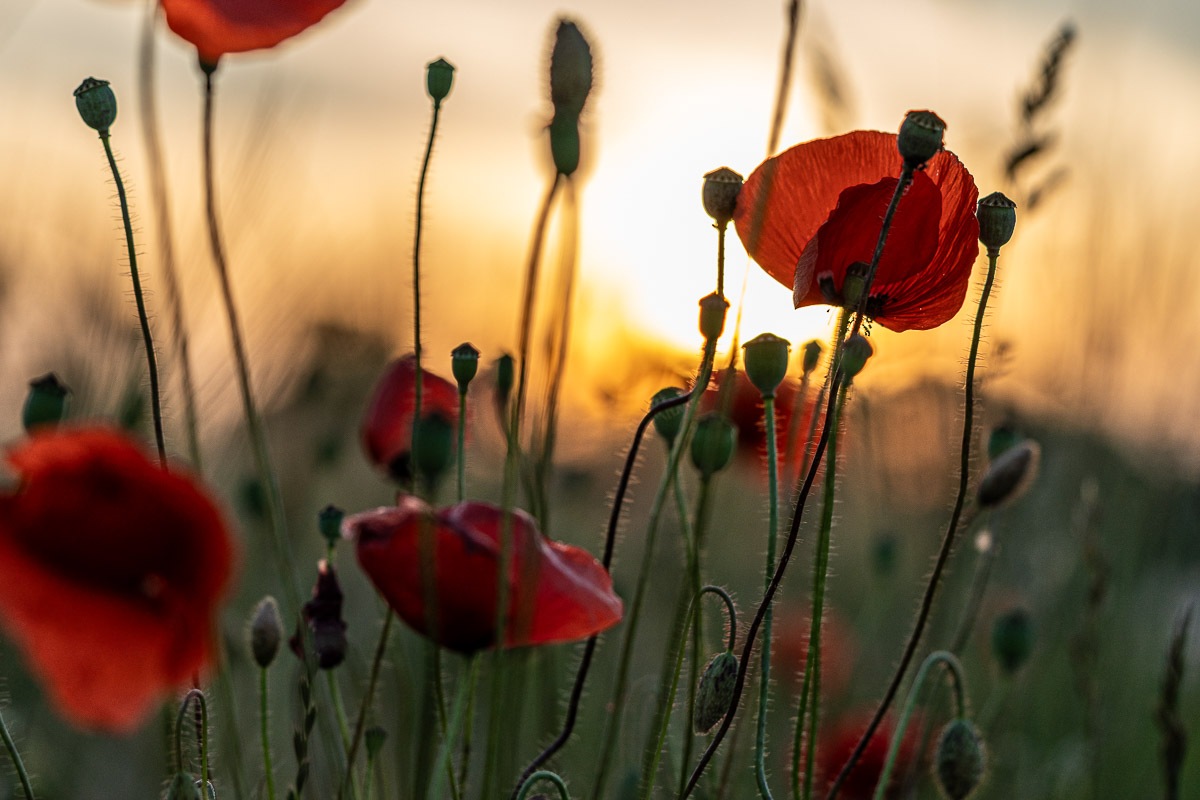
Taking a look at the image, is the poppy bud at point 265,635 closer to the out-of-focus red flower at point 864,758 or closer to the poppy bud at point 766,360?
the poppy bud at point 766,360

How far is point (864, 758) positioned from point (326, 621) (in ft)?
2.16

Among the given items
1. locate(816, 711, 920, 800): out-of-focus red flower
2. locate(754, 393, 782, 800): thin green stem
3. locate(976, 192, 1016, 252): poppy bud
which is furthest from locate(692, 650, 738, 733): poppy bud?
locate(816, 711, 920, 800): out-of-focus red flower

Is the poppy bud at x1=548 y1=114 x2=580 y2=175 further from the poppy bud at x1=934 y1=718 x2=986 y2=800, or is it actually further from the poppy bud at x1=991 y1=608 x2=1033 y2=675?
the poppy bud at x1=991 y1=608 x2=1033 y2=675

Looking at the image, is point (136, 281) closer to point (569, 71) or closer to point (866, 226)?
point (569, 71)

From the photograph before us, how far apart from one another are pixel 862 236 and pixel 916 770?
17.9 inches

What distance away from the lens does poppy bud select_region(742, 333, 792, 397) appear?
673mm

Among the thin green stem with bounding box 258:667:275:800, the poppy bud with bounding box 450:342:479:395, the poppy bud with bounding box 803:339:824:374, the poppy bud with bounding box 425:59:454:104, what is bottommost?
the thin green stem with bounding box 258:667:275:800

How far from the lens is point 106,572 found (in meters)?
0.43

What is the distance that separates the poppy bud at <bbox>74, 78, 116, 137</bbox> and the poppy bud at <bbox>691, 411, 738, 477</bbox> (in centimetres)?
35

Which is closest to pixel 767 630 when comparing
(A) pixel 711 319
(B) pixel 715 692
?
(B) pixel 715 692

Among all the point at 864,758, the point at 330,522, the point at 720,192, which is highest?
the point at 720,192

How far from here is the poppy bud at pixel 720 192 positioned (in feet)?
2.16

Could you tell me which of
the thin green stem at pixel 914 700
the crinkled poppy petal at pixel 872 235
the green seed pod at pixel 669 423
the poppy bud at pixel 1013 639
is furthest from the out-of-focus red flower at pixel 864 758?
the crinkled poppy petal at pixel 872 235

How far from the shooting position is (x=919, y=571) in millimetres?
2414
